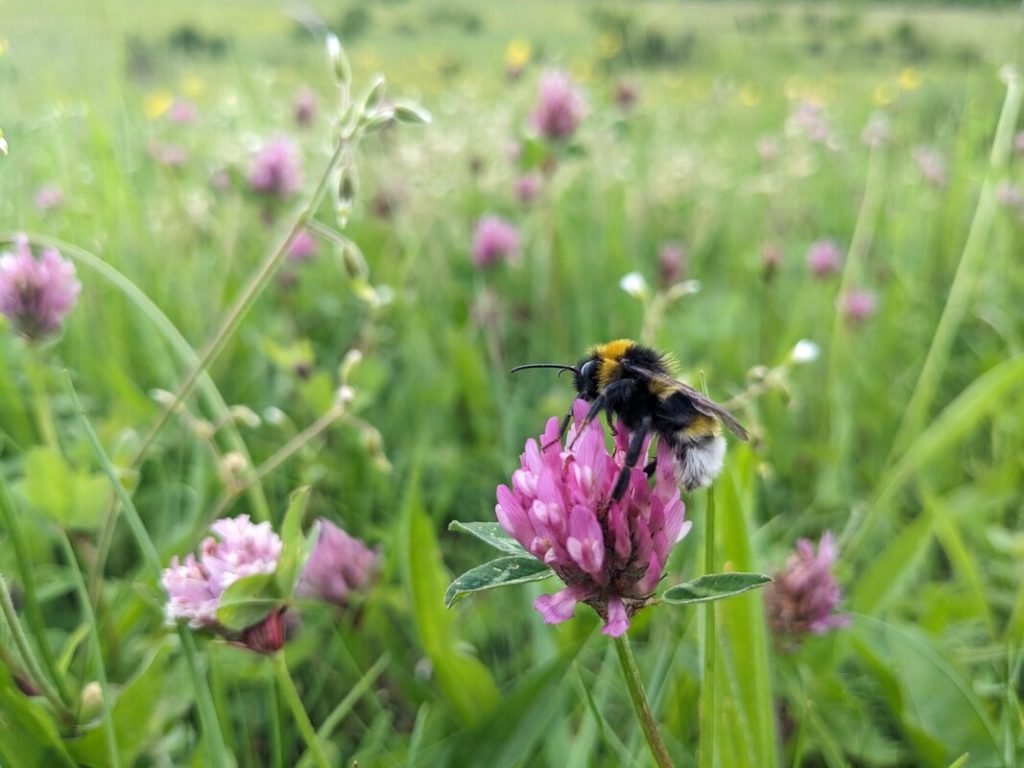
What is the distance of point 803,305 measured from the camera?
2.10 metres

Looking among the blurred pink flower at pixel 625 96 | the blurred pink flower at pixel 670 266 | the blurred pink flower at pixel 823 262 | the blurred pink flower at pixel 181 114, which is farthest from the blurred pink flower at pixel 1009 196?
the blurred pink flower at pixel 181 114

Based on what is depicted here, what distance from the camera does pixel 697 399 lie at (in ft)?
2.15

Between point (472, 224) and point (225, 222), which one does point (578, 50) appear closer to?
point (472, 224)

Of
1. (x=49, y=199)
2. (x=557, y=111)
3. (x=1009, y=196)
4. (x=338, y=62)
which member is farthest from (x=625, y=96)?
(x=338, y=62)

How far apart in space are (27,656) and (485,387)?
45.6 inches

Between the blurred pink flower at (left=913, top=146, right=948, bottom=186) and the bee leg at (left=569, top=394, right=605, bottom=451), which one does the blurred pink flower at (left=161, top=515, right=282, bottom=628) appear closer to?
the bee leg at (left=569, top=394, right=605, bottom=451)

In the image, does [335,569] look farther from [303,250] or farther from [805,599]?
[303,250]

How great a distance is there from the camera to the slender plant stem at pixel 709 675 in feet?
2.09

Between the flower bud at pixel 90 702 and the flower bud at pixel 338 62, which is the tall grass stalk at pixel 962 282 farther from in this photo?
the flower bud at pixel 90 702

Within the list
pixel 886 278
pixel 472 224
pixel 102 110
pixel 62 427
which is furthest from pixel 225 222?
pixel 886 278

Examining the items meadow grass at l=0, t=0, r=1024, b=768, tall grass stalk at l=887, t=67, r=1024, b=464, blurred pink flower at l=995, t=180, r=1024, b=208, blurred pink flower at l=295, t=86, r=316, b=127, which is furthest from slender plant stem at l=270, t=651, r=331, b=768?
blurred pink flower at l=295, t=86, r=316, b=127

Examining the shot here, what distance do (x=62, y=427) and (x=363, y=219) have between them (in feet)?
4.62

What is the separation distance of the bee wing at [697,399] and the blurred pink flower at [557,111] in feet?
4.39

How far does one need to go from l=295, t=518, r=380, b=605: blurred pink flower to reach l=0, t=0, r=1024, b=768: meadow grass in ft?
0.15
